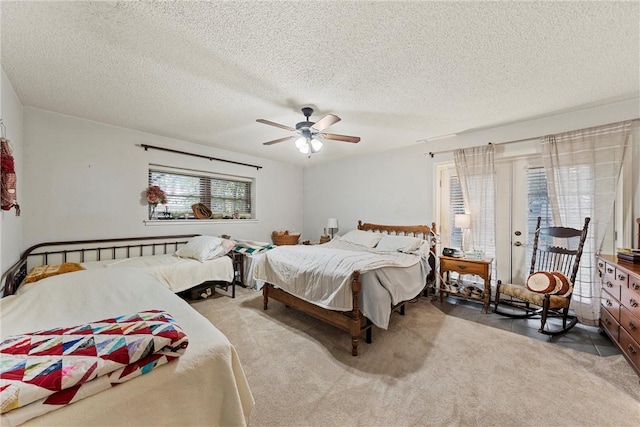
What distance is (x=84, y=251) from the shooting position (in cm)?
329

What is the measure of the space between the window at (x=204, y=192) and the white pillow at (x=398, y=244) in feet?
9.41

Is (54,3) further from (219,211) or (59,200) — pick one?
(219,211)

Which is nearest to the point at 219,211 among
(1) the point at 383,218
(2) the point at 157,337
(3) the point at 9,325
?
(1) the point at 383,218

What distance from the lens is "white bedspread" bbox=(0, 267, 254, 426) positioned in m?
0.86

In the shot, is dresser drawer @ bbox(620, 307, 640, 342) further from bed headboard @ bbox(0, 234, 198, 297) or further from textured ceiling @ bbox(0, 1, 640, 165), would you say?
bed headboard @ bbox(0, 234, 198, 297)

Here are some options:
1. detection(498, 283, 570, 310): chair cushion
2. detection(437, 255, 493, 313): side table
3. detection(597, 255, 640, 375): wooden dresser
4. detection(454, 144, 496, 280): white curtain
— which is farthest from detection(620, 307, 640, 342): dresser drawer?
detection(454, 144, 496, 280): white curtain

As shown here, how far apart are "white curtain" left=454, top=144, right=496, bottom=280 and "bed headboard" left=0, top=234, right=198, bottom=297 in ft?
14.9

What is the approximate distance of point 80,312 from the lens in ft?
5.08

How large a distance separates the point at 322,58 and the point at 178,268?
3.06m

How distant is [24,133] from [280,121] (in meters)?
2.97

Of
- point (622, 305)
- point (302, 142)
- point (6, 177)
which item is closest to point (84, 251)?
point (6, 177)

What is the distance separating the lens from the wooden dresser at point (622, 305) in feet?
6.26

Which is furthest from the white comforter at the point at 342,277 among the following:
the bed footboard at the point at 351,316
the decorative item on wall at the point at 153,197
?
the decorative item on wall at the point at 153,197

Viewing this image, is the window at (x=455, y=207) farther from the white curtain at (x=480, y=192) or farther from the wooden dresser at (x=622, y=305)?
the wooden dresser at (x=622, y=305)
